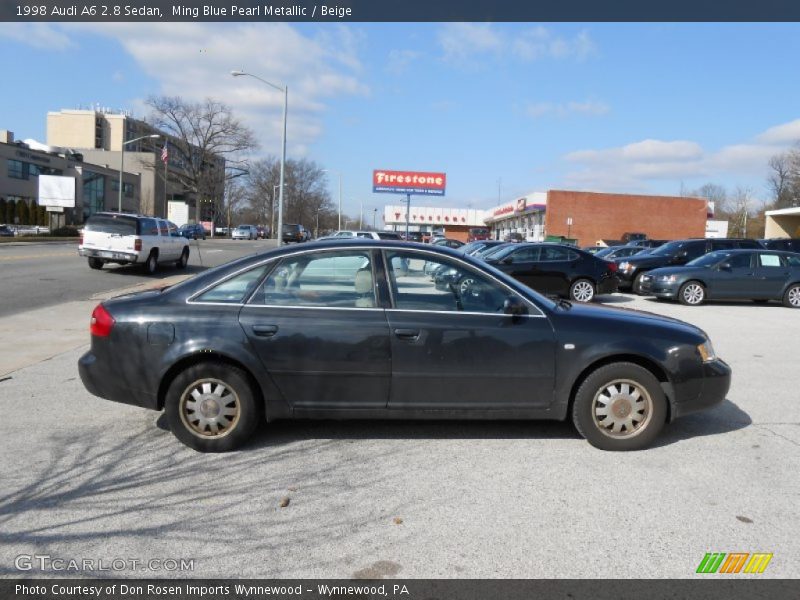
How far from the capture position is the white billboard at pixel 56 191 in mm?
48531

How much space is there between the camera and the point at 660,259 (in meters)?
18.2

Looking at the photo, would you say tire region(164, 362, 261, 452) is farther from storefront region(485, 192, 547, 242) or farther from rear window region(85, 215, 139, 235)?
storefront region(485, 192, 547, 242)

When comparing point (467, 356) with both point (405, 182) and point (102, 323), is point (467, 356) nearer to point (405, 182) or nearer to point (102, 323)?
point (102, 323)

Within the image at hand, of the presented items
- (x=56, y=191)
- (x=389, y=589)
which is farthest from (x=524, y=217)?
(x=389, y=589)

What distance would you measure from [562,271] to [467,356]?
37.1 feet

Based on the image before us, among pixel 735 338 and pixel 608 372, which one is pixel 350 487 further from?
pixel 735 338

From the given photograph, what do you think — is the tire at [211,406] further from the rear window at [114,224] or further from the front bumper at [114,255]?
the rear window at [114,224]

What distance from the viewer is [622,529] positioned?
136 inches

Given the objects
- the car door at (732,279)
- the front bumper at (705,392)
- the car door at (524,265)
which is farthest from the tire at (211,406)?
the car door at (732,279)

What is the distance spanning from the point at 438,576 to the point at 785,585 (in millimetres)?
1654

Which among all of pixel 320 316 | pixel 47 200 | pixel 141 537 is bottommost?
pixel 141 537

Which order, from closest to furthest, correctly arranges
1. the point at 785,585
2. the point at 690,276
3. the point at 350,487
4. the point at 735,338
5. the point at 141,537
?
the point at 785,585, the point at 141,537, the point at 350,487, the point at 735,338, the point at 690,276

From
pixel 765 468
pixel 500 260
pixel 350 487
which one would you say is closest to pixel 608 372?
pixel 765 468

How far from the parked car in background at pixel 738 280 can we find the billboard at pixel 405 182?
35098mm
